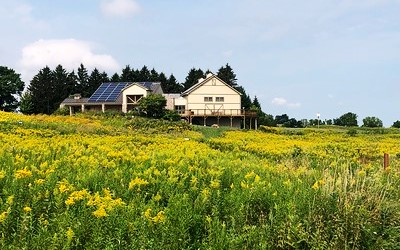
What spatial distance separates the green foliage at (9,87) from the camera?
6769cm

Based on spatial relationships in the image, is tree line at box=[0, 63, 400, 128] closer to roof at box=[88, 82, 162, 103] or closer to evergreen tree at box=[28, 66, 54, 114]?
evergreen tree at box=[28, 66, 54, 114]

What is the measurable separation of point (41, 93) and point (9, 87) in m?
5.73

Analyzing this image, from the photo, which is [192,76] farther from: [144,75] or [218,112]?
[218,112]

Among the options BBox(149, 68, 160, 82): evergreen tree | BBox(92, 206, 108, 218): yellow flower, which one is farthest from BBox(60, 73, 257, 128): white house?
BBox(92, 206, 108, 218): yellow flower

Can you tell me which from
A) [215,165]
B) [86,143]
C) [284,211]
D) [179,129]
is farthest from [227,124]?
[284,211]

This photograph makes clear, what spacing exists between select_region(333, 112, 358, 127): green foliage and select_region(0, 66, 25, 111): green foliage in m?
48.6

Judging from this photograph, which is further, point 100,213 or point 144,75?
point 144,75

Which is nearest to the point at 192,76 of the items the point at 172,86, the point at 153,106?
the point at 172,86

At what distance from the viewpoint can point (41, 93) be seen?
2904 inches

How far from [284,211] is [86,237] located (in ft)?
7.97

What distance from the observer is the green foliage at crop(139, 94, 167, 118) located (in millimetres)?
42506

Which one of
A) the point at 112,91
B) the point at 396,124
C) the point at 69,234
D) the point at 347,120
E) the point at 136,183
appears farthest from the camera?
the point at 347,120

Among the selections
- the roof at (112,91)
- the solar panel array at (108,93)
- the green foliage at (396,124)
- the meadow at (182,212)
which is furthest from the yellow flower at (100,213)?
the green foliage at (396,124)

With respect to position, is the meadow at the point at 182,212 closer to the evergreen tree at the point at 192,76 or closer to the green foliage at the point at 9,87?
the green foliage at the point at 9,87
